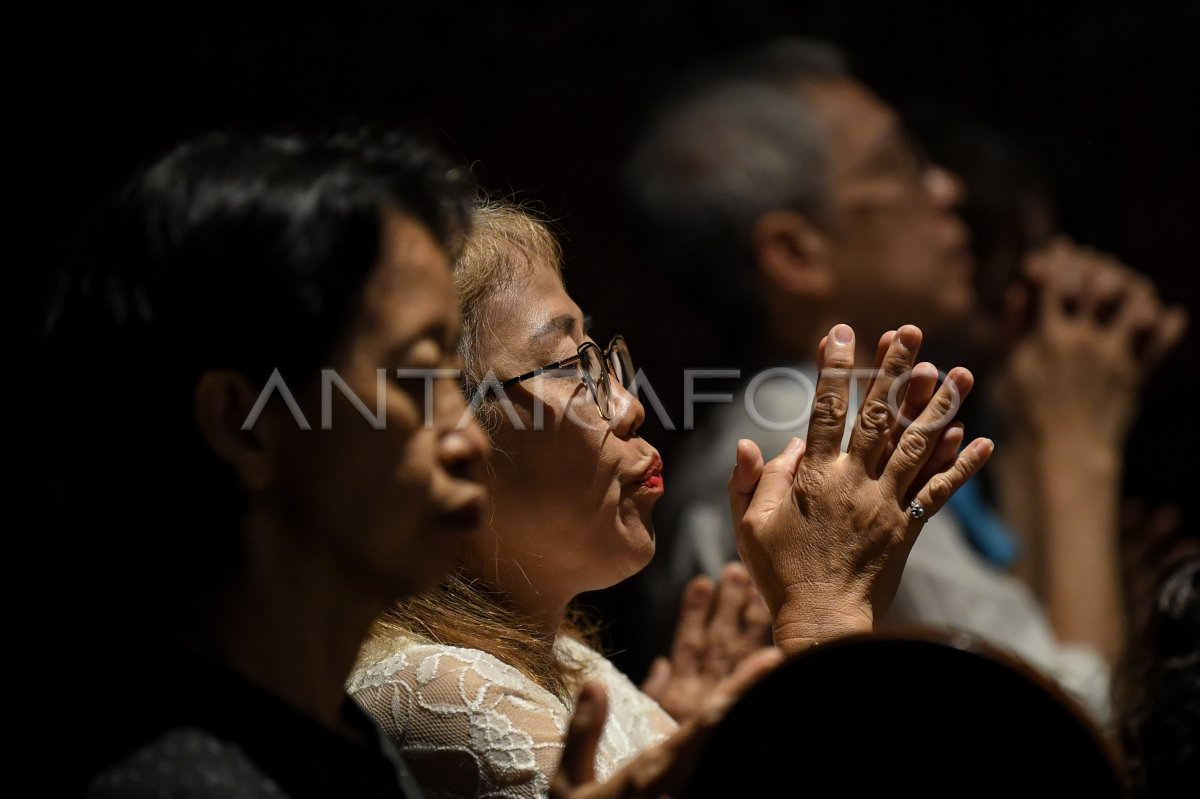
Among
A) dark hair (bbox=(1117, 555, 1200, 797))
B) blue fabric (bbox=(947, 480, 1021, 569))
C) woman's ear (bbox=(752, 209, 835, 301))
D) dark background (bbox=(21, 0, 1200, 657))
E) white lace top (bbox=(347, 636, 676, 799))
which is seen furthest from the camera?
blue fabric (bbox=(947, 480, 1021, 569))

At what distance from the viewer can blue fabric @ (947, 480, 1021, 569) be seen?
8.48 feet

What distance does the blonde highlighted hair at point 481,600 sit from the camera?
4.47ft

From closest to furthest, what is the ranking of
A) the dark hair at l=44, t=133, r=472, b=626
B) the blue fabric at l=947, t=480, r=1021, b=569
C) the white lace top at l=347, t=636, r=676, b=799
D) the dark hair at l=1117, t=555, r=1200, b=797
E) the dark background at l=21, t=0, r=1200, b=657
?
1. the dark hair at l=44, t=133, r=472, b=626
2. the white lace top at l=347, t=636, r=676, b=799
3. the dark hair at l=1117, t=555, r=1200, b=797
4. the dark background at l=21, t=0, r=1200, b=657
5. the blue fabric at l=947, t=480, r=1021, b=569

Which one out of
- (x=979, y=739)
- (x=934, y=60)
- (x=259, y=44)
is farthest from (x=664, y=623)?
(x=934, y=60)

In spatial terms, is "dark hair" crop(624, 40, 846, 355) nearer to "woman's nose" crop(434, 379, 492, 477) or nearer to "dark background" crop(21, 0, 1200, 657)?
"dark background" crop(21, 0, 1200, 657)

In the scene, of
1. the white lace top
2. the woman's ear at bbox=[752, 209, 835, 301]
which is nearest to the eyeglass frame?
the white lace top

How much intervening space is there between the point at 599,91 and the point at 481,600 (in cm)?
146

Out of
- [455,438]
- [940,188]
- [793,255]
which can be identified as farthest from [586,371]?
[940,188]

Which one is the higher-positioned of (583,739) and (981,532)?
(583,739)

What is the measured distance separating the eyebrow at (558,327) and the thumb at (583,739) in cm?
50

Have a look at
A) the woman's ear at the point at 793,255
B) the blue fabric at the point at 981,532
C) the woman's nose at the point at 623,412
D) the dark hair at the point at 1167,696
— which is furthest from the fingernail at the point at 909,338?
the blue fabric at the point at 981,532

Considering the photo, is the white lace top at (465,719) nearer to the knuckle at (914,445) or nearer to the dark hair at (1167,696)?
the knuckle at (914,445)

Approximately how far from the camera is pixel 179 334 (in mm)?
909

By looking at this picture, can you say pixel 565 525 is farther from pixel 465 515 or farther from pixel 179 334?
pixel 179 334
